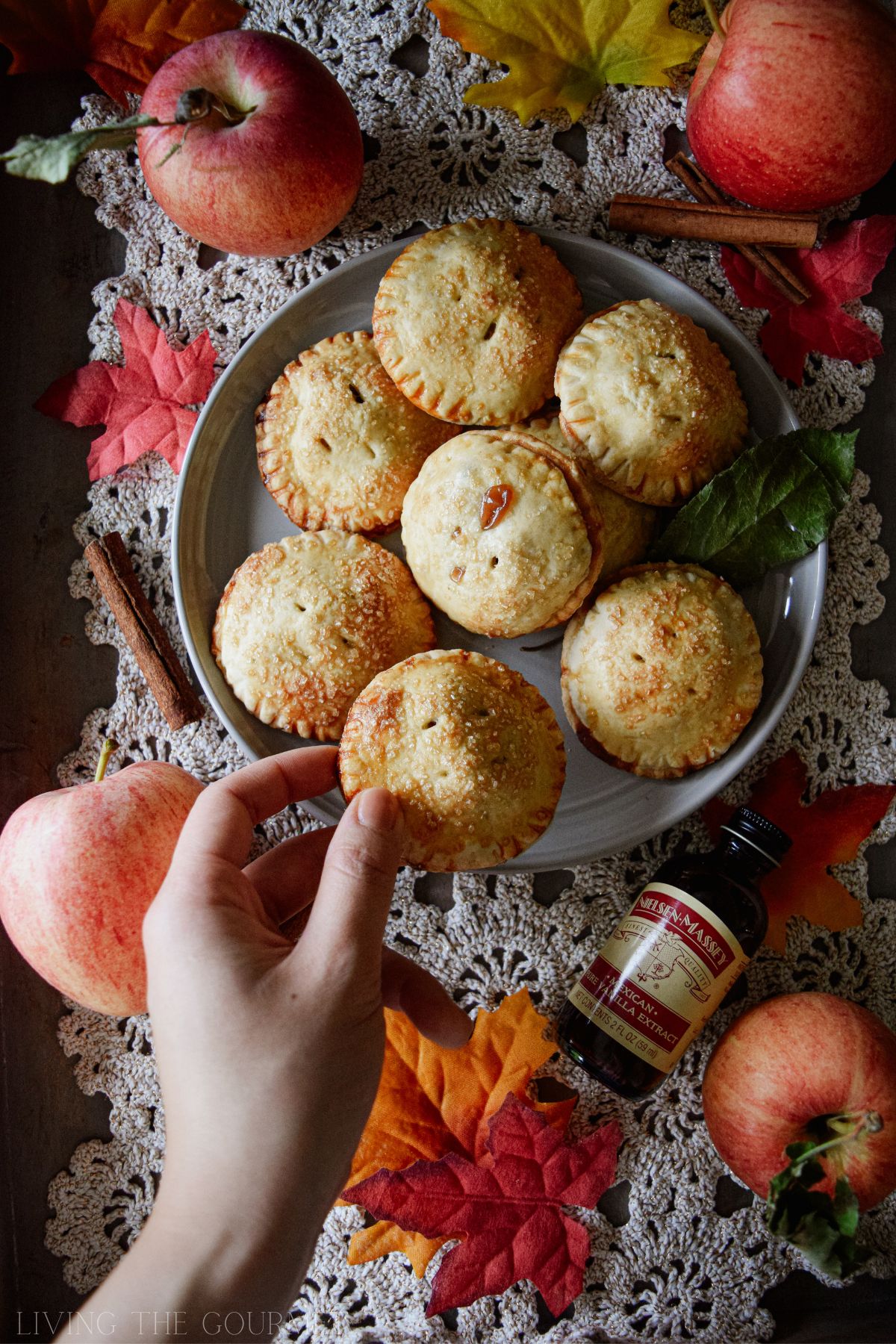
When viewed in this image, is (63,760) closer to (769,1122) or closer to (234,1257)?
(234,1257)

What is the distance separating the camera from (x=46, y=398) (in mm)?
1789

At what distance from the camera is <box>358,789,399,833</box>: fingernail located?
1.27m

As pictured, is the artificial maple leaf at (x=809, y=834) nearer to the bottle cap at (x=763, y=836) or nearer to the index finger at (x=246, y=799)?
the bottle cap at (x=763, y=836)

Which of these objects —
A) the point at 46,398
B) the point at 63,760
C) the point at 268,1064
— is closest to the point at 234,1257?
the point at 268,1064

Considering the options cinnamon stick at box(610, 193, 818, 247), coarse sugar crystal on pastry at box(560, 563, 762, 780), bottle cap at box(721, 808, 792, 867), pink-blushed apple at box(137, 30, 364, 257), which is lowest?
bottle cap at box(721, 808, 792, 867)

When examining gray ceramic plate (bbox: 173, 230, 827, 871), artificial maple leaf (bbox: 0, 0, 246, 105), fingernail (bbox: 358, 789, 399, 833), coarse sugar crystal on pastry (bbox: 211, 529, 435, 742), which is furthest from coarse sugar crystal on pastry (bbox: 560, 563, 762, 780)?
artificial maple leaf (bbox: 0, 0, 246, 105)

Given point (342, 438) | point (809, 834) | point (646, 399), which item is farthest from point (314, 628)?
point (809, 834)

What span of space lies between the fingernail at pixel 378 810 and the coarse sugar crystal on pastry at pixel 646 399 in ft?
2.10

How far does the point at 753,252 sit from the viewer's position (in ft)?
5.57

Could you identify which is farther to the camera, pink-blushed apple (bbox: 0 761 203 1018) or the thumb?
pink-blushed apple (bbox: 0 761 203 1018)

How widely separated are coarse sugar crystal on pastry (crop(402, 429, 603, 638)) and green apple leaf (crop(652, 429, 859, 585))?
0.19 m

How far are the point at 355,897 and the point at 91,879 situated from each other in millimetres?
547

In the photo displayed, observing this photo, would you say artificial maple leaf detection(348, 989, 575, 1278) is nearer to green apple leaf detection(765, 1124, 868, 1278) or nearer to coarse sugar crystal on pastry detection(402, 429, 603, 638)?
green apple leaf detection(765, 1124, 868, 1278)

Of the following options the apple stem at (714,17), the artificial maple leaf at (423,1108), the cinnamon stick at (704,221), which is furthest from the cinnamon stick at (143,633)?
the apple stem at (714,17)
